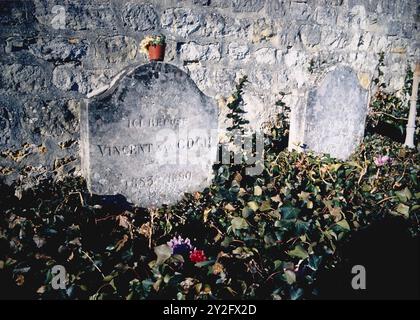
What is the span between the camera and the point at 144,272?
2.00 meters

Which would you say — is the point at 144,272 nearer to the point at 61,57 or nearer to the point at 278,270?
the point at 278,270

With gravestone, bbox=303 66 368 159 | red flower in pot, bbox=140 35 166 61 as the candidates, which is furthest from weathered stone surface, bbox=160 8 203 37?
gravestone, bbox=303 66 368 159

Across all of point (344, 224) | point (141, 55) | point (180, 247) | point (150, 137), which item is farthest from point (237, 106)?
point (180, 247)

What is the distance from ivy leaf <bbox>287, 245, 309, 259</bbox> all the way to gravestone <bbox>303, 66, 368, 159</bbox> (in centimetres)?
187

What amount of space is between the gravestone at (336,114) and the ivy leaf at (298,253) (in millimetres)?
1869

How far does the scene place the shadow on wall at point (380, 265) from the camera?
197 centimetres

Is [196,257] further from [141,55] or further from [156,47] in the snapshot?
[141,55]

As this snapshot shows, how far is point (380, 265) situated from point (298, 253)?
63 cm

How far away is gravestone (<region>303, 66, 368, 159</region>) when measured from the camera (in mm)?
3637

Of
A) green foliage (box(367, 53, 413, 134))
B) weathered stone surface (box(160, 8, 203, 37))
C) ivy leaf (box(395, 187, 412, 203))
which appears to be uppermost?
weathered stone surface (box(160, 8, 203, 37))

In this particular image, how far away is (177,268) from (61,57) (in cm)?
225

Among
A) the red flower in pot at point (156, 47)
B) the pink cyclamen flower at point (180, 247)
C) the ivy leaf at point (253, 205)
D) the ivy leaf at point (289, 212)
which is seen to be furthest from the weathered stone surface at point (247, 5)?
the pink cyclamen flower at point (180, 247)

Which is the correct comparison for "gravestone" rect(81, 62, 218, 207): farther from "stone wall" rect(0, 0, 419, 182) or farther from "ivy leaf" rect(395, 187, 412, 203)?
"ivy leaf" rect(395, 187, 412, 203)

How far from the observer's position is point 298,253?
78.5 inches
